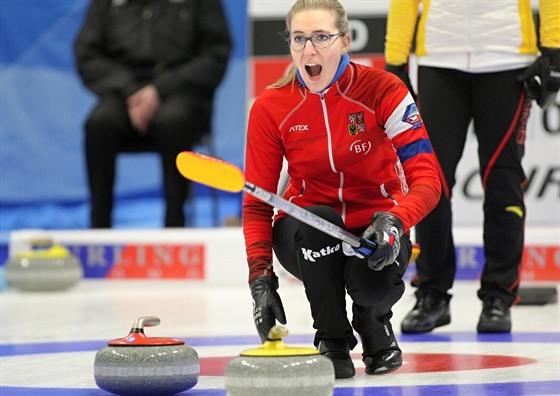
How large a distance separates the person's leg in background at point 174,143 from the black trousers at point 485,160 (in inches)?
109

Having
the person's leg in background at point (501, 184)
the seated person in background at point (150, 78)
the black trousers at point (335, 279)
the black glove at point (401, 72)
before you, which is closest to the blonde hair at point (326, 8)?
the black trousers at point (335, 279)

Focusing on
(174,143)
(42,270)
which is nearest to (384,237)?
(42,270)

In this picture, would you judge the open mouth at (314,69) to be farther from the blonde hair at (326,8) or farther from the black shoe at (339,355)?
the black shoe at (339,355)

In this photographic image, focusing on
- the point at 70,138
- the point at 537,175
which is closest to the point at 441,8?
the point at 537,175

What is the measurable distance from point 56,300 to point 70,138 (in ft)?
9.65

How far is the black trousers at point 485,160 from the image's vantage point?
3756 millimetres

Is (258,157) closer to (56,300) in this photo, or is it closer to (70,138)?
(56,300)

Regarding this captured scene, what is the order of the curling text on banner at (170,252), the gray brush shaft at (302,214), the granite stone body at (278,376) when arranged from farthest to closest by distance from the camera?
1. the curling text on banner at (170,252)
2. the gray brush shaft at (302,214)
3. the granite stone body at (278,376)

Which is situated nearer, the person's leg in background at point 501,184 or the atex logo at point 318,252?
the atex logo at point 318,252

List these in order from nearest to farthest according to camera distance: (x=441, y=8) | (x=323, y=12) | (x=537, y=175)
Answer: (x=323, y=12) < (x=441, y=8) < (x=537, y=175)

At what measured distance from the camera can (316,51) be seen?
2.63 metres

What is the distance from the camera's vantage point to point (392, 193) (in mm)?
2832

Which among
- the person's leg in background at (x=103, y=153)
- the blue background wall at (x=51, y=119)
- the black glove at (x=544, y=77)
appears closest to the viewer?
the black glove at (x=544, y=77)

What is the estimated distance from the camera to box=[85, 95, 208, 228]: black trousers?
→ 6.43 m
